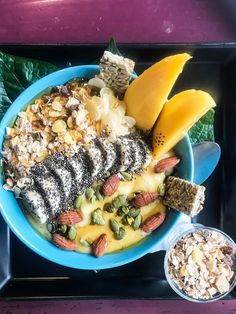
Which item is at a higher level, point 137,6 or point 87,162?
point 137,6

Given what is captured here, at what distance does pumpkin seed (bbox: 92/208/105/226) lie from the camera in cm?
125

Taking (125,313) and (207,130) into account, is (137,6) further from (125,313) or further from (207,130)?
(125,313)

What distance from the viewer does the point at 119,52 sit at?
53.4 inches

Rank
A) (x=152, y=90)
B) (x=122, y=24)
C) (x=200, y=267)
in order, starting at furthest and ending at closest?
(x=122, y=24)
(x=200, y=267)
(x=152, y=90)

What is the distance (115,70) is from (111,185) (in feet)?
0.76

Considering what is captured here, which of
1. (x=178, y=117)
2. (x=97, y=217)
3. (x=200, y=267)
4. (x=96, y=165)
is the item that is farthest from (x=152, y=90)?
(x=200, y=267)

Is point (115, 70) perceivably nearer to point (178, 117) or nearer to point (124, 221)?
point (178, 117)

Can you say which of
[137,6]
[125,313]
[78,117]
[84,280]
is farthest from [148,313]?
[137,6]

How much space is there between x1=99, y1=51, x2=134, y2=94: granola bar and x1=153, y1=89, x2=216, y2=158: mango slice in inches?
Result: 4.0

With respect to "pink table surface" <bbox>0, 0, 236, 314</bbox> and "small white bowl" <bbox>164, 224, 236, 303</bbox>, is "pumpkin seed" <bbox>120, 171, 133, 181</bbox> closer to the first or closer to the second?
"small white bowl" <bbox>164, 224, 236, 303</bbox>

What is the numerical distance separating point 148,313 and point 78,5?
77 cm

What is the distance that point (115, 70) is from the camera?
1.19m

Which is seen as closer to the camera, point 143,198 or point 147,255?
point 143,198

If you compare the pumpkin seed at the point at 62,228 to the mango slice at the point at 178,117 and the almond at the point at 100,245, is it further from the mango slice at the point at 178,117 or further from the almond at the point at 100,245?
the mango slice at the point at 178,117
